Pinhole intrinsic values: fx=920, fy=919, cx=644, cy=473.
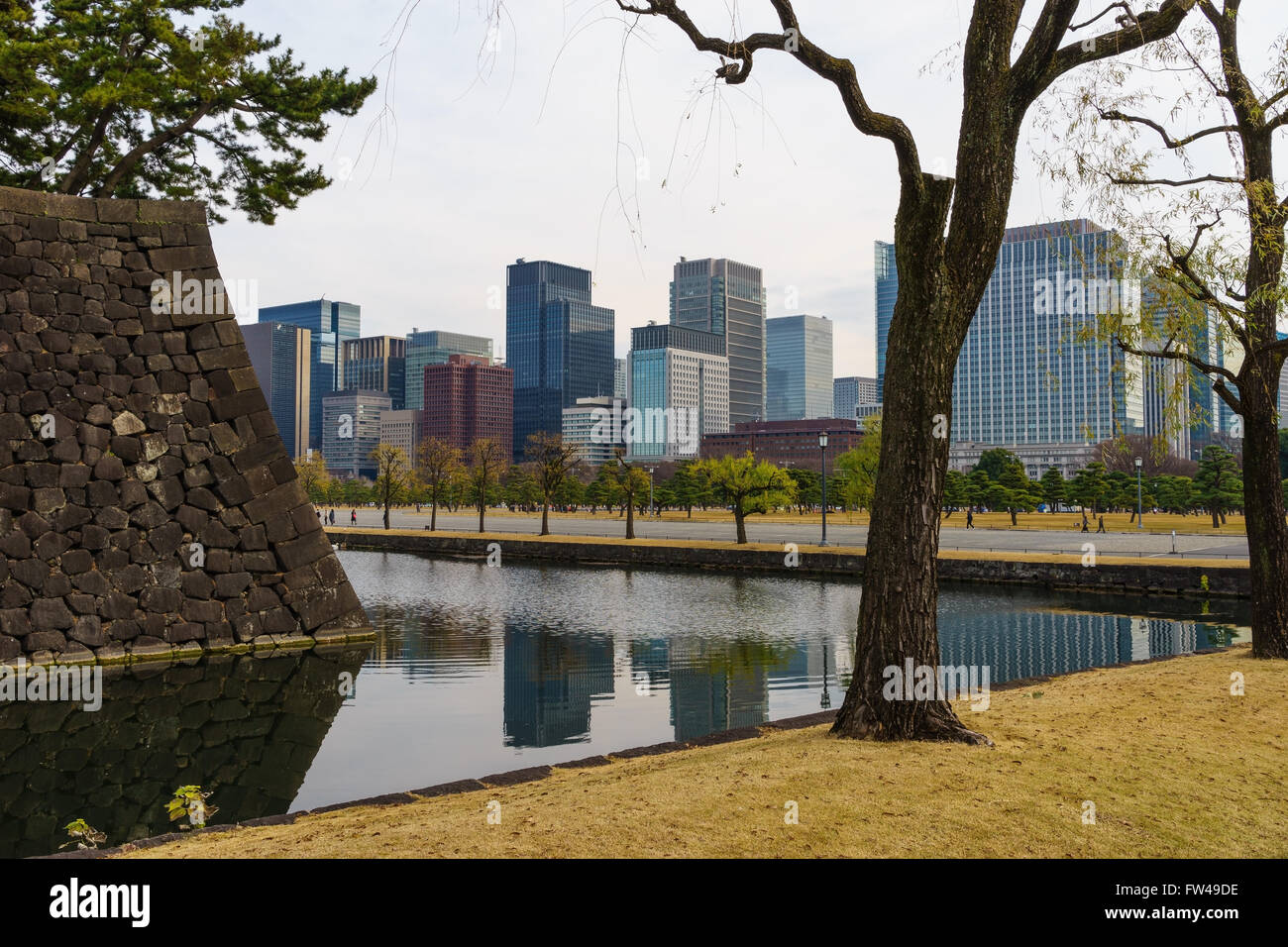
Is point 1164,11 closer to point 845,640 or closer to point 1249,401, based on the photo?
point 1249,401

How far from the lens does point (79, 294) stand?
1661cm

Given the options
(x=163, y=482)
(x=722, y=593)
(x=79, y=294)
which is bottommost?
(x=722, y=593)

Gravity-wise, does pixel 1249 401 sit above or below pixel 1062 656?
above

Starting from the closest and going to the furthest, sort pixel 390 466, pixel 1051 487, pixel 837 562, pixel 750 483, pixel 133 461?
pixel 133 461, pixel 837 562, pixel 750 483, pixel 1051 487, pixel 390 466

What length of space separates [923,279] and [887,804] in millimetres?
4394

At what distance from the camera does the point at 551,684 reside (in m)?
15.5

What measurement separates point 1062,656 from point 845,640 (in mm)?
4189

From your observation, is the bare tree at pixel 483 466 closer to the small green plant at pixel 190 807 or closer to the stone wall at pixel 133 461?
the stone wall at pixel 133 461

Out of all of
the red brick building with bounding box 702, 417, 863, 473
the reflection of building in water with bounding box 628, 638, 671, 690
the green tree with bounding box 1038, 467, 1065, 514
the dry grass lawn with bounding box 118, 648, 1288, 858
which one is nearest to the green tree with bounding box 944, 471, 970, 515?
the green tree with bounding box 1038, 467, 1065, 514

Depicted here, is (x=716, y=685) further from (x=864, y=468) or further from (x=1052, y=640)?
(x=864, y=468)

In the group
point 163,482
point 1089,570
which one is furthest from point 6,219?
point 1089,570

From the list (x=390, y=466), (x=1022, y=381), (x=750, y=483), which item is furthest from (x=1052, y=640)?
(x=1022, y=381)

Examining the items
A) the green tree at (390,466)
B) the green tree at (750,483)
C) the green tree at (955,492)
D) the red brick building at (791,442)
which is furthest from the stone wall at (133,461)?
the red brick building at (791,442)
